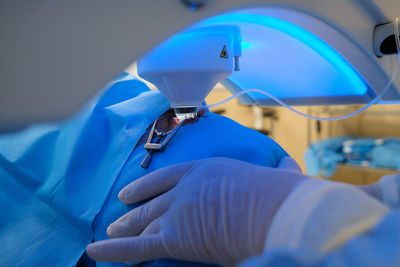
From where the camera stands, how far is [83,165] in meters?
0.81

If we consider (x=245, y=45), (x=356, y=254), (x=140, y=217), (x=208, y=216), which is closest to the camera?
(x=356, y=254)

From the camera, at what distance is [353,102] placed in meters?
0.77

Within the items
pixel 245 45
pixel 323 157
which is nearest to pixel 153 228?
pixel 245 45

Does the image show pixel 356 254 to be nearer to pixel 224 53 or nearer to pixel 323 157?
pixel 224 53

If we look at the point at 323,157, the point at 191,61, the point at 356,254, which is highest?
the point at 191,61

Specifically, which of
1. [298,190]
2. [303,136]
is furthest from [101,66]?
[303,136]

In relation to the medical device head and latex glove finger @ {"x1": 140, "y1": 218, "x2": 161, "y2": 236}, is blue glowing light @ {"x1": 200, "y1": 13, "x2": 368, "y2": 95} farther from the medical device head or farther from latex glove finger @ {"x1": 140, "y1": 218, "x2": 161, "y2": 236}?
latex glove finger @ {"x1": 140, "y1": 218, "x2": 161, "y2": 236}

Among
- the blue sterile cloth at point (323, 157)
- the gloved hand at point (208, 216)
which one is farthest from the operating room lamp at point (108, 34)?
the blue sterile cloth at point (323, 157)

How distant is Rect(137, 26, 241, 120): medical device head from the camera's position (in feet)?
1.63

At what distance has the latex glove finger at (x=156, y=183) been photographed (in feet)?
1.93

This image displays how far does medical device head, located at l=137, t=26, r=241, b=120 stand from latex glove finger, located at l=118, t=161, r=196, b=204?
0.13 meters

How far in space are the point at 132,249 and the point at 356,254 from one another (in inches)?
13.5

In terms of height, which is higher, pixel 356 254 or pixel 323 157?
pixel 356 254

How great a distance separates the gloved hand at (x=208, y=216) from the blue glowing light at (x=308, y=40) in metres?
0.25
